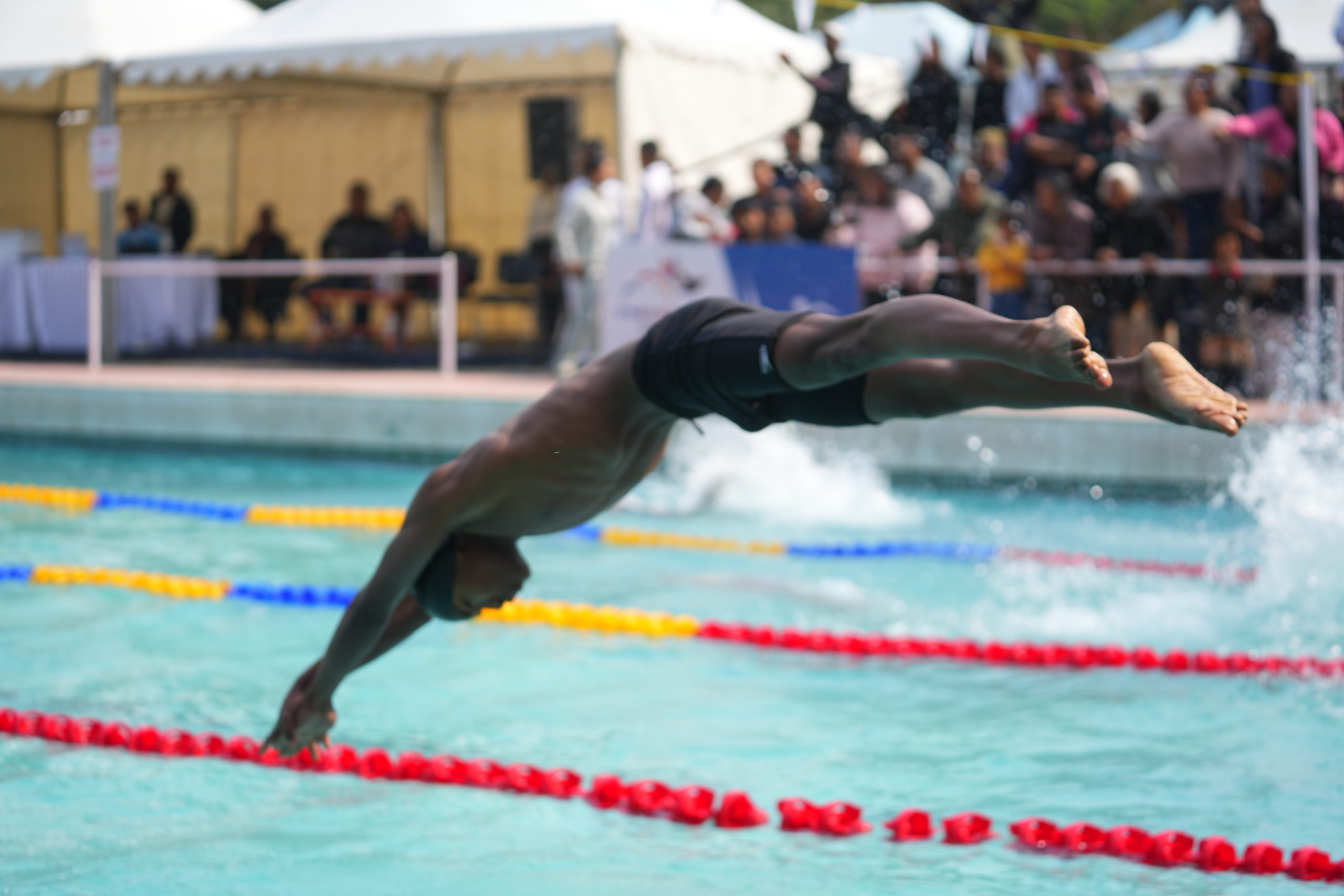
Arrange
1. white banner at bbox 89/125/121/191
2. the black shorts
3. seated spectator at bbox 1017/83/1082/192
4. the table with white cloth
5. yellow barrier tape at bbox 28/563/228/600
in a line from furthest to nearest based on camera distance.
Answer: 1. the table with white cloth
2. white banner at bbox 89/125/121/191
3. seated spectator at bbox 1017/83/1082/192
4. yellow barrier tape at bbox 28/563/228/600
5. the black shorts

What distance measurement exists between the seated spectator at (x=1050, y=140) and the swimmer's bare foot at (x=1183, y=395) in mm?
7610

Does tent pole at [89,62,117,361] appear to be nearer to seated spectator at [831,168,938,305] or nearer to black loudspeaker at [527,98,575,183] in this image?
black loudspeaker at [527,98,575,183]

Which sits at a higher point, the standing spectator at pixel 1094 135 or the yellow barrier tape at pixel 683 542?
the standing spectator at pixel 1094 135

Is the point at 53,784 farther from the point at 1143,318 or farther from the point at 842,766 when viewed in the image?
the point at 1143,318

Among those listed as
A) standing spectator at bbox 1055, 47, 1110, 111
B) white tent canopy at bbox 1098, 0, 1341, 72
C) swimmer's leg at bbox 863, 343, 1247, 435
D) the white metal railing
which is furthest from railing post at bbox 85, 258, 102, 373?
swimmer's leg at bbox 863, 343, 1247, 435

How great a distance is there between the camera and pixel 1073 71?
1100cm

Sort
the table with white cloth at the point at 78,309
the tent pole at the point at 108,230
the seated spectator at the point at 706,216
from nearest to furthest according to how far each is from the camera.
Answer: the seated spectator at the point at 706,216 < the tent pole at the point at 108,230 < the table with white cloth at the point at 78,309

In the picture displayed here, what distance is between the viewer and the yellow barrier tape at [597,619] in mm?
6359

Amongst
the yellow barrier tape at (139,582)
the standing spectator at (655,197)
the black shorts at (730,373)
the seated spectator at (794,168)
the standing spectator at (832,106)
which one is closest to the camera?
the black shorts at (730,373)

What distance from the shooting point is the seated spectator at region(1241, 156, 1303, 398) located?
9.38 metres

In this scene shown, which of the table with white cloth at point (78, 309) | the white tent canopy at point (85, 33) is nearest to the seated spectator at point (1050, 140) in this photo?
the white tent canopy at point (85, 33)

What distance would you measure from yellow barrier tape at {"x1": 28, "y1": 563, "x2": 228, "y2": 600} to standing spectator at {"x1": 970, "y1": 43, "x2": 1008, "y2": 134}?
709cm

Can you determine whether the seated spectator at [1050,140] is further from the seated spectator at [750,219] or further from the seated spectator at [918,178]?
the seated spectator at [750,219]

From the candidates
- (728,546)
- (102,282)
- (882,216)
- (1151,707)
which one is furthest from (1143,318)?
(102,282)
